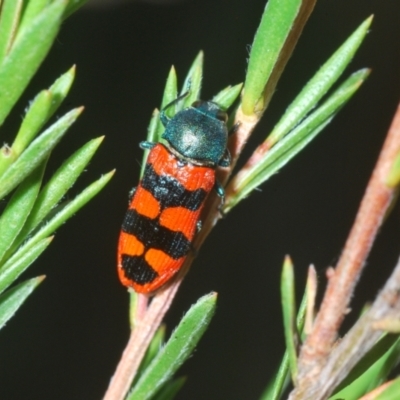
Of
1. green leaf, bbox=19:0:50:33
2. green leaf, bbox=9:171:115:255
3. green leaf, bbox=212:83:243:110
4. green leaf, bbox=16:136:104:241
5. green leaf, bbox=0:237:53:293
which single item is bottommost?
green leaf, bbox=212:83:243:110

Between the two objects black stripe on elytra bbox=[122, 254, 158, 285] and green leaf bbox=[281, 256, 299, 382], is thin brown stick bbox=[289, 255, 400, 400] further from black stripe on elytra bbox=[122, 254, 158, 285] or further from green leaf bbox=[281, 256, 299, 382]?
black stripe on elytra bbox=[122, 254, 158, 285]

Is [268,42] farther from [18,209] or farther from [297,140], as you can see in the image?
[18,209]

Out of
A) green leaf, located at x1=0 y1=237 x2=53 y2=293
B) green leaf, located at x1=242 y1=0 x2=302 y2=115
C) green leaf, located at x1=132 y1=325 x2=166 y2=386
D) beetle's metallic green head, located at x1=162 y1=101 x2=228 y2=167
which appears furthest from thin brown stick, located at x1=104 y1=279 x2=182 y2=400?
beetle's metallic green head, located at x1=162 y1=101 x2=228 y2=167

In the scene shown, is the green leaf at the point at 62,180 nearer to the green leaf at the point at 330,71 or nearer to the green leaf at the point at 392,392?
the green leaf at the point at 330,71

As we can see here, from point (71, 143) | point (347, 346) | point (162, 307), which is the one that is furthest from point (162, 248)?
point (71, 143)

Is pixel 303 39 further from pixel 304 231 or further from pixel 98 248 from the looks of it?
pixel 98 248

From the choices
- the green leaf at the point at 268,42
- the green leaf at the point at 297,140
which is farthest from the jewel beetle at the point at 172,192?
the green leaf at the point at 268,42
